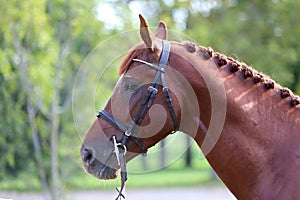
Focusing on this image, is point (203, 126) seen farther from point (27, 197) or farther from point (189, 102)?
point (27, 197)

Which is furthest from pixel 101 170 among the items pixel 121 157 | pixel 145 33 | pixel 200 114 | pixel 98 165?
pixel 145 33

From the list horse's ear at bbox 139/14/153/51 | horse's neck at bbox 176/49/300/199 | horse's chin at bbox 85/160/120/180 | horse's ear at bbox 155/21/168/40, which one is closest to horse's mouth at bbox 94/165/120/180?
horse's chin at bbox 85/160/120/180

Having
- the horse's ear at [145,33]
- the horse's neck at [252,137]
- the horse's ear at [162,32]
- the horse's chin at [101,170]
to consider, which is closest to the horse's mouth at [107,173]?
the horse's chin at [101,170]

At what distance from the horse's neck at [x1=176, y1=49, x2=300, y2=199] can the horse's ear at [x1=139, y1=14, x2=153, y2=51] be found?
1.58 ft

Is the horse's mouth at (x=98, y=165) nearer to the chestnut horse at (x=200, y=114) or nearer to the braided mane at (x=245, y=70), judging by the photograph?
the chestnut horse at (x=200, y=114)

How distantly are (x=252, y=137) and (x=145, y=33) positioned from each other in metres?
0.96

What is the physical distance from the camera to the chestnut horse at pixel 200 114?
381cm

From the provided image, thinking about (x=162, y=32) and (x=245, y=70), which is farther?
(x=162, y=32)

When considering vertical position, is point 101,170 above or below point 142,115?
below

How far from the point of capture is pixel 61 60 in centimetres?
1062

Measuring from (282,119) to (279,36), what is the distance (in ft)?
48.9

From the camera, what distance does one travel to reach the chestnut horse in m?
3.81

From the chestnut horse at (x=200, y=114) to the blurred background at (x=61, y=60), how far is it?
1.63ft

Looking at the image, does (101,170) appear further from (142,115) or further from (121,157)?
(142,115)
